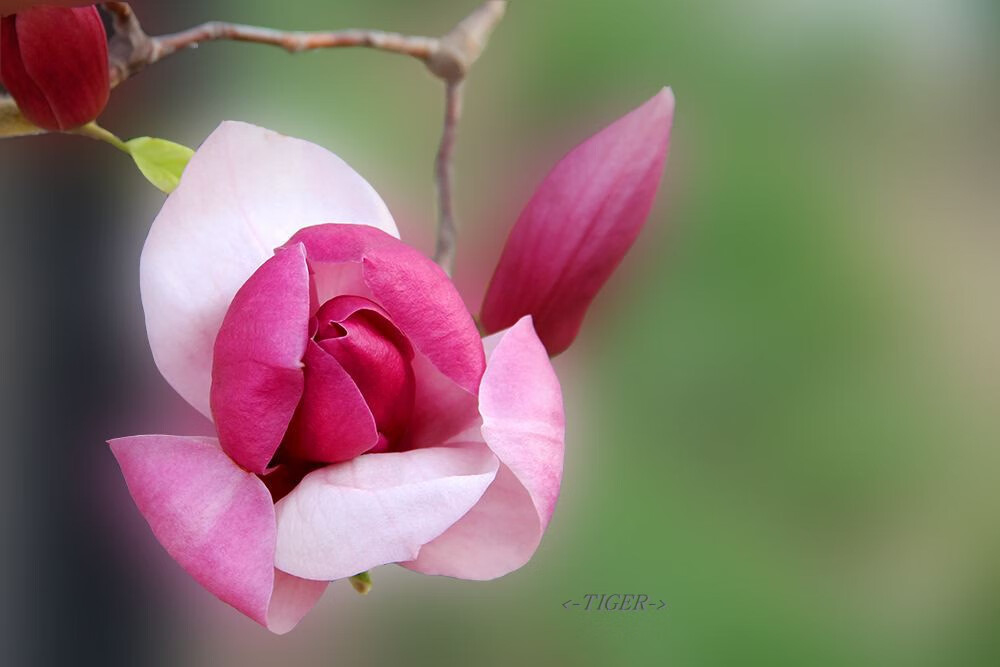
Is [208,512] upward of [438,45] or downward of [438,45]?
downward

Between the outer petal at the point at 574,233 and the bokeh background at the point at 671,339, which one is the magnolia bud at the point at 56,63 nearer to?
the bokeh background at the point at 671,339

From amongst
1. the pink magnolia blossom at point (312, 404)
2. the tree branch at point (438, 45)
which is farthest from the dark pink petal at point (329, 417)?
the tree branch at point (438, 45)

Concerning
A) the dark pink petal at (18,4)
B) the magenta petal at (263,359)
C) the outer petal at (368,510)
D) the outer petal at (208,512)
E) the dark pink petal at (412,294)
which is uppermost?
the dark pink petal at (18,4)

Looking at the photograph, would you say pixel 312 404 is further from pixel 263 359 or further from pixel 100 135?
pixel 100 135

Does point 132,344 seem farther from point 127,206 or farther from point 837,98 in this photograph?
point 837,98

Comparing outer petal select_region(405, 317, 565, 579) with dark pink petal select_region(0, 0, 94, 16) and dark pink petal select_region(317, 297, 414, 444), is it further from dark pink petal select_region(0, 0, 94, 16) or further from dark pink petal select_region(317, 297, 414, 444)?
dark pink petal select_region(0, 0, 94, 16)

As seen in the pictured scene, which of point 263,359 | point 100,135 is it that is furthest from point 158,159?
point 263,359

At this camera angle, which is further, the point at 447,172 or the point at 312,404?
the point at 447,172
